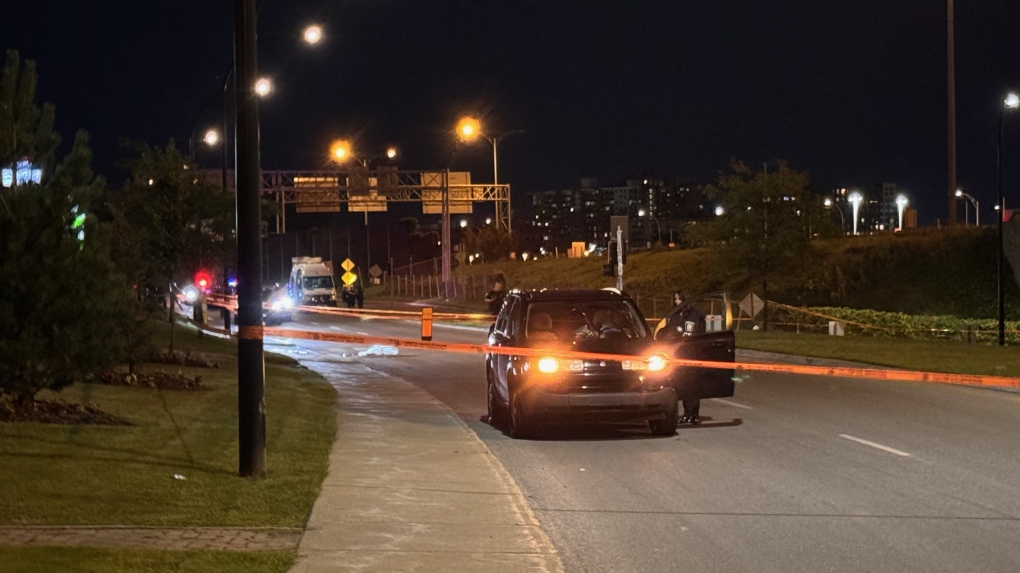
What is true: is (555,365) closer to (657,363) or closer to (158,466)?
(657,363)

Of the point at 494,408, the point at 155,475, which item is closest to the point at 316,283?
the point at 494,408

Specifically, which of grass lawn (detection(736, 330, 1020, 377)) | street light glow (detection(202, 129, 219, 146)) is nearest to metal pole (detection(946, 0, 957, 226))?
grass lawn (detection(736, 330, 1020, 377))

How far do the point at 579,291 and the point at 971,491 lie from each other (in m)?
6.22

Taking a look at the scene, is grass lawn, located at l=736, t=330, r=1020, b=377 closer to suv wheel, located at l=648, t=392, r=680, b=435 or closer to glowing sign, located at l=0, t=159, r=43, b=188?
suv wheel, located at l=648, t=392, r=680, b=435

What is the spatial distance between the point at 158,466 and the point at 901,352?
2387cm

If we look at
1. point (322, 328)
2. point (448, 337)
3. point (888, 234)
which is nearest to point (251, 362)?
point (448, 337)

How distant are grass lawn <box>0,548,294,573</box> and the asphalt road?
2.14m

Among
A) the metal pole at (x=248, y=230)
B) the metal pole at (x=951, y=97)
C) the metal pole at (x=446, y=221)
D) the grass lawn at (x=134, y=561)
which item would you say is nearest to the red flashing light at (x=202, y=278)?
the metal pole at (x=248, y=230)

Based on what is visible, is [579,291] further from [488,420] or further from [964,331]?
[964,331]

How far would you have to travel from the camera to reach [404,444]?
46.2 feet

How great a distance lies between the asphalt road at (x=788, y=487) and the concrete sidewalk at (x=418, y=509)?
0.32 m

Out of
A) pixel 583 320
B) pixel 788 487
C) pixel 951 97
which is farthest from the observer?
pixel 951 97

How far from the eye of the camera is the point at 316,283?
64.0 meters

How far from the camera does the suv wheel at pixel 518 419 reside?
14.9 metres
